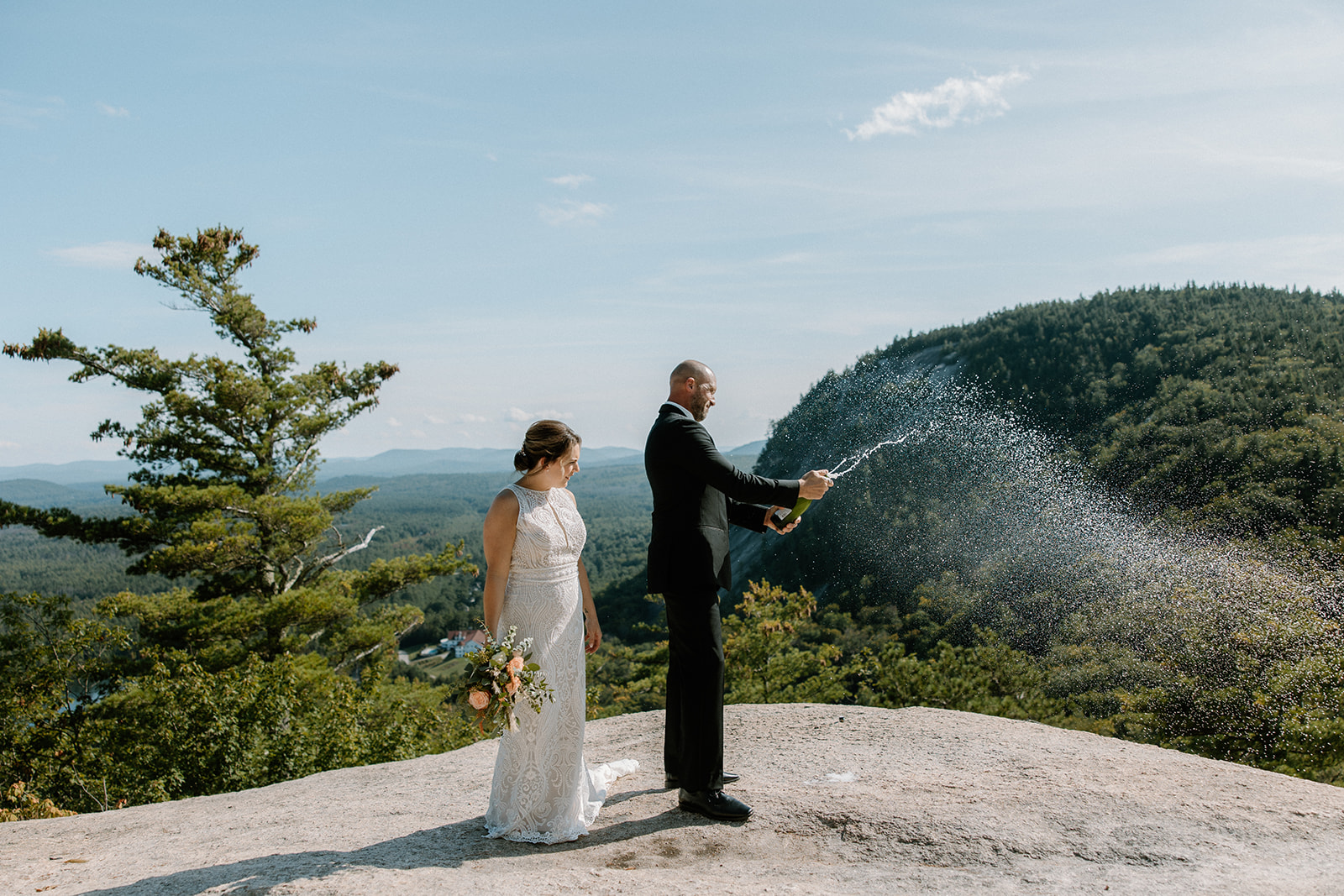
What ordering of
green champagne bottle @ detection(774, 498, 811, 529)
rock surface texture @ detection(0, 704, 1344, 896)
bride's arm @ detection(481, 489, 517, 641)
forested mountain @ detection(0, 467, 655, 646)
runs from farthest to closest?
1. forested mountain @ detection(0, 467, 655, 646)
2. green champagne bottle @ detection(774, 498, 811, 529)
3. bride's arm @ detection(481, 489, 517, 641)
4. rock surface texture @ detection(0, 704, 1344, 896)

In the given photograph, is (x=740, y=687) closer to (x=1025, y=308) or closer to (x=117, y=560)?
(x=1025, y=308)

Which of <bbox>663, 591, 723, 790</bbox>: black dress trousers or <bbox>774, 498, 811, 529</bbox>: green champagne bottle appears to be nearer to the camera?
<bbox>663, 591, 723, 790</bbox>: black dress trousers

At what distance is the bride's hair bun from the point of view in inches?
152

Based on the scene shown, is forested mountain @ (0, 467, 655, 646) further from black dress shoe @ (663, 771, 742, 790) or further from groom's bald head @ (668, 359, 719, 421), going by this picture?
groom's bald head @ (668, 359, 719, 421)

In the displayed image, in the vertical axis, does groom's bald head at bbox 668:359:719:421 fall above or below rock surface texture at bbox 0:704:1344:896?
above

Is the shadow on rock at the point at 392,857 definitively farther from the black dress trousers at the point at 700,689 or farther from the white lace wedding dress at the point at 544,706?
the black dress trousers at the point at 700,689

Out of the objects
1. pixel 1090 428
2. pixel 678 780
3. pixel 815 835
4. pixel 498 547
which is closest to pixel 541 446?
pixel 498 547

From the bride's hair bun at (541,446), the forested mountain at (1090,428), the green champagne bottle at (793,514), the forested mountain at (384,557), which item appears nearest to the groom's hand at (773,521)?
the green champagne bottle at (793,514)

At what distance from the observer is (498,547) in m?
3.79

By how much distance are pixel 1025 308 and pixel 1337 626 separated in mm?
82215

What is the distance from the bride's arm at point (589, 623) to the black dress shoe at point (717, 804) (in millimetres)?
975

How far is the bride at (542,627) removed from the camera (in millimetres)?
3848

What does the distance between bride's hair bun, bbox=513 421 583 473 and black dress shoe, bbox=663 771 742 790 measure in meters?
1.98

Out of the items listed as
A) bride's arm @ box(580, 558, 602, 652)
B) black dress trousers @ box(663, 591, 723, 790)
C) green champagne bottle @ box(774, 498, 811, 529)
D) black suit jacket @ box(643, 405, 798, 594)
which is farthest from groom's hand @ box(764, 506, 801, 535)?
bride's arm @ box(580, 558, 602, 652)
